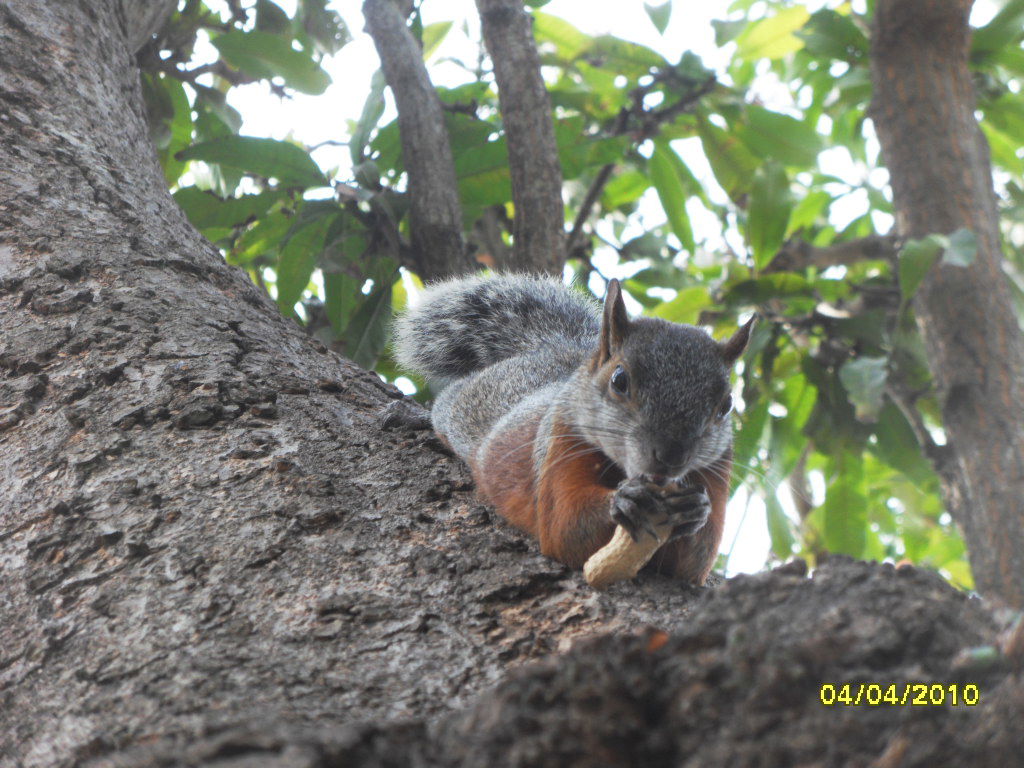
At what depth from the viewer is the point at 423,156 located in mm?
2838

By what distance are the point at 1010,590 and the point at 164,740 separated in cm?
229

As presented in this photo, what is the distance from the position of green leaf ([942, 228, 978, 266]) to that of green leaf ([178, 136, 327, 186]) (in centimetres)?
196

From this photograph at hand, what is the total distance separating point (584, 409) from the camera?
6.18ft

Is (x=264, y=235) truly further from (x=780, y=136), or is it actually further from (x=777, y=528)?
(x=777, y=528)

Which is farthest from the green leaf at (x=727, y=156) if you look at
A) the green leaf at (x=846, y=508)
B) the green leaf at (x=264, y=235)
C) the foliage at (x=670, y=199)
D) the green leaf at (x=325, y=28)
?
the green leaf at (x=264, y=235)

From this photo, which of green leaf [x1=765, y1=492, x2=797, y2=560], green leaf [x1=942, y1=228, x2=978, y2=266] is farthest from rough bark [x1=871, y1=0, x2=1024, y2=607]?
green leaf [x1=765, y1=492, x2=797, y2=560]

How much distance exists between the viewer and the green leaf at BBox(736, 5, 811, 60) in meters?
3.93

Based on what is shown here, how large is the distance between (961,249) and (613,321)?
1274 mm

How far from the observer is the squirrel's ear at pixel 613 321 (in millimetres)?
2004

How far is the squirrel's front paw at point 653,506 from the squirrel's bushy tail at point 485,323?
142 cm


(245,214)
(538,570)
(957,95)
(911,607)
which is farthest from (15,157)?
(957,95)

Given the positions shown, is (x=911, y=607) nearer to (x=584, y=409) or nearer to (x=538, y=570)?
(x=538, y=570)

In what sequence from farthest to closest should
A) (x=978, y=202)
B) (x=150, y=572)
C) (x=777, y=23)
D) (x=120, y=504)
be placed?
(x=777, y=23) < (x=978, y=202) < (x=120, y=504) < (x=150, y=572)

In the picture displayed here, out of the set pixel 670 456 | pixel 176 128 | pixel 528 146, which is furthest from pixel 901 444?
pixel 176 128
